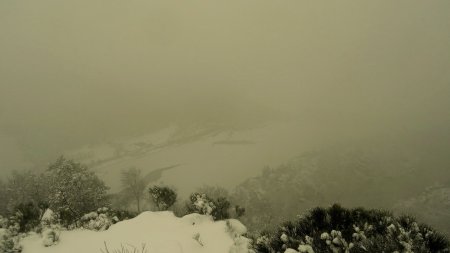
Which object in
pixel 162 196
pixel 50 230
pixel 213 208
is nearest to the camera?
pixel 50 230

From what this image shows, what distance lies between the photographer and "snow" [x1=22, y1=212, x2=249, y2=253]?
1005cm

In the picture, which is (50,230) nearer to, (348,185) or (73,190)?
(73,190)

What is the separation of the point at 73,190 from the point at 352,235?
111ft

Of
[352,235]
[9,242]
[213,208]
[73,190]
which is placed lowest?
[73,190]

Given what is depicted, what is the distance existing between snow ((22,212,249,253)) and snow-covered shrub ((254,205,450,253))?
184 centimetres

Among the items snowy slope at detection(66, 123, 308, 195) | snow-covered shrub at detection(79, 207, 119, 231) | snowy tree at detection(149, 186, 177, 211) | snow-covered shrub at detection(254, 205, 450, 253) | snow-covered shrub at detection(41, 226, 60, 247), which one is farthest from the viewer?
snowy slope at detection(66, 123, 308, 195)

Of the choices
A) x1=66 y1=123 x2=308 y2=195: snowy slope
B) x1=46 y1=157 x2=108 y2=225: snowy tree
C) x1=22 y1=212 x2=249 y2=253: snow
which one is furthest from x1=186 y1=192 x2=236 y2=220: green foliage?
x1=66 y1=123 x2=308 y2=195: snowy slope

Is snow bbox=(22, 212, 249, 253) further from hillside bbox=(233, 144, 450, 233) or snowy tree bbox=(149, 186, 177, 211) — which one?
hillside bbox=(233, 144, 450, 233)

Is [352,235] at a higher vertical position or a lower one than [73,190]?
higher

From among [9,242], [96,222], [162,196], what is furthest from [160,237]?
[162,196]

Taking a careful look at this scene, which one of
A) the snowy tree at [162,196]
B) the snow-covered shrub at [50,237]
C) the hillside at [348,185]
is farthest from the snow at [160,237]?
the hillside at [348,185]

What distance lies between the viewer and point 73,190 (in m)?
35.0

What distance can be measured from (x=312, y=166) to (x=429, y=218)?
33215 mm

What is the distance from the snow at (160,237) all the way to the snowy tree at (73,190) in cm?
2260
